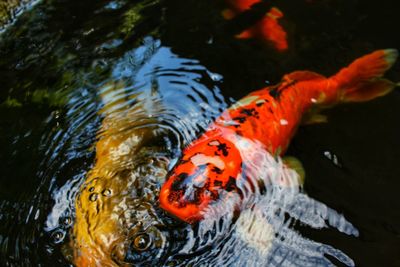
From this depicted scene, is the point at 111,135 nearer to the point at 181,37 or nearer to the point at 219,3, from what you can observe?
the point at 181,37

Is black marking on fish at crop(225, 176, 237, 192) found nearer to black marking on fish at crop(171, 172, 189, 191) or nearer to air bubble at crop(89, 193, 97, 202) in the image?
black marking on fish at crop(171, 172, 189, 191)

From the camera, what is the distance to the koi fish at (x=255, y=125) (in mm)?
2512

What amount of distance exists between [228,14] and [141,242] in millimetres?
2622

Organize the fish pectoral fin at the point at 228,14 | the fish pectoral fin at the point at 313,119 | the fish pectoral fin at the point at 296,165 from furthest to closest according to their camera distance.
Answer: the fish pectoral fin at the point at 228,14 < the fish pectoral fin at the point at 313,119 < the fish pectoral fin at the point at 296,165

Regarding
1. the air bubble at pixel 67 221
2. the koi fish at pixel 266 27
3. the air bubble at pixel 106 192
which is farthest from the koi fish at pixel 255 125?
the koi fish at pixel 266 27

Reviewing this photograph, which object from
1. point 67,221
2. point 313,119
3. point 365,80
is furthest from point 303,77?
point 67,221

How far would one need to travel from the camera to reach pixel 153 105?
343cm

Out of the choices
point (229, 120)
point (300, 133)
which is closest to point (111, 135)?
point (229, 120)

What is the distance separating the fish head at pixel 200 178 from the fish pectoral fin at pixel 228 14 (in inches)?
73.6

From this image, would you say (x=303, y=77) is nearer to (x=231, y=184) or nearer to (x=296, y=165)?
(x=296, y=165)

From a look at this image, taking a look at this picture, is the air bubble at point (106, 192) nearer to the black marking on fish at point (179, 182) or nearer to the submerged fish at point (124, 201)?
the submerged fish at point (124, 201)

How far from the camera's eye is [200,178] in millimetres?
2547

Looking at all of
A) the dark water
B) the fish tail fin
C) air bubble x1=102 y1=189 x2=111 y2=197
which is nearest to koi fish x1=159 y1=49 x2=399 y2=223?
the fish tail fin

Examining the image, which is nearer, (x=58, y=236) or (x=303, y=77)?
(x=58, y=236)
